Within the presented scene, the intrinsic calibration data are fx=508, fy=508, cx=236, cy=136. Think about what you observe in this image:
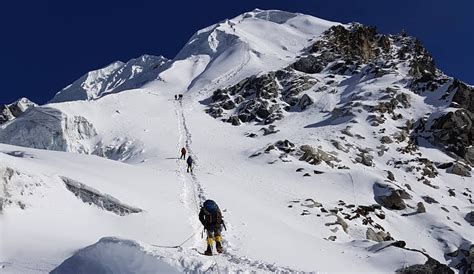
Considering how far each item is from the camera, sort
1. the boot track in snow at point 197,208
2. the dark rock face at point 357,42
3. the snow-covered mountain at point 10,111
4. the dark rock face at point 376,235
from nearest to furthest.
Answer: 1. the boot track in snow at point 197,208
2. the dark rock face at point 376,235
3. the snow-covered mountain at point 10,111
4. the dark rock face at point 357,42

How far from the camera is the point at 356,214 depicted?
1330 inches

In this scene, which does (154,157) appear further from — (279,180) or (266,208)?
(266,208)

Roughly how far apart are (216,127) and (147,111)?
40.6 ft

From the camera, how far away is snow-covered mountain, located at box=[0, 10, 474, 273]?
1655 centimetres

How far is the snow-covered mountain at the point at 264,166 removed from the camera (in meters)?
16.5

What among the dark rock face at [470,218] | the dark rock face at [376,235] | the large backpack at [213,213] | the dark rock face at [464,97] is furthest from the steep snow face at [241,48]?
the large backpack at [213,213]

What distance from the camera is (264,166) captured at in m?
44.3

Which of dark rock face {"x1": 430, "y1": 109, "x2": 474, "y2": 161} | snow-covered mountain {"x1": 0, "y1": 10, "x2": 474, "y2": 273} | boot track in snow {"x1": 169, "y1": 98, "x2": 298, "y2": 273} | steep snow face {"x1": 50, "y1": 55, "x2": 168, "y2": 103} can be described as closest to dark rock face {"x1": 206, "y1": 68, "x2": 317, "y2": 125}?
snow-covered mountain {"x1": 0, "y1": 10, "x2": 474, "y2": 273}

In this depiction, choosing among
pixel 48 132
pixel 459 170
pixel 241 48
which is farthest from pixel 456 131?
pixel 241 48

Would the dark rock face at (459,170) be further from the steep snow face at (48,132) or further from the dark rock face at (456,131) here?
the steep snow face at (48,132)

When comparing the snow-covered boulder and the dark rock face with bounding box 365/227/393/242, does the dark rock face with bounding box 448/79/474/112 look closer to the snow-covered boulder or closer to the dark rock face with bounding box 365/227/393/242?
the dark rock face with bounding box 365/227/393/242

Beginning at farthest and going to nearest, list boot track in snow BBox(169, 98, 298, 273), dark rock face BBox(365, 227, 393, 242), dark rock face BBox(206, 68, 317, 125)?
dark rock face BBox(206, 68, 317, 125)
dark rock face BBox(365, 227, 393, 242)
boot track in snow BBox(169, 98, 298, 273)

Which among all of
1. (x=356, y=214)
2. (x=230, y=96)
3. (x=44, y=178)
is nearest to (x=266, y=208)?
(x=356, y=214)

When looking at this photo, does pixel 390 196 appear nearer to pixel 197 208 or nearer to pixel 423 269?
pixel 197 208
